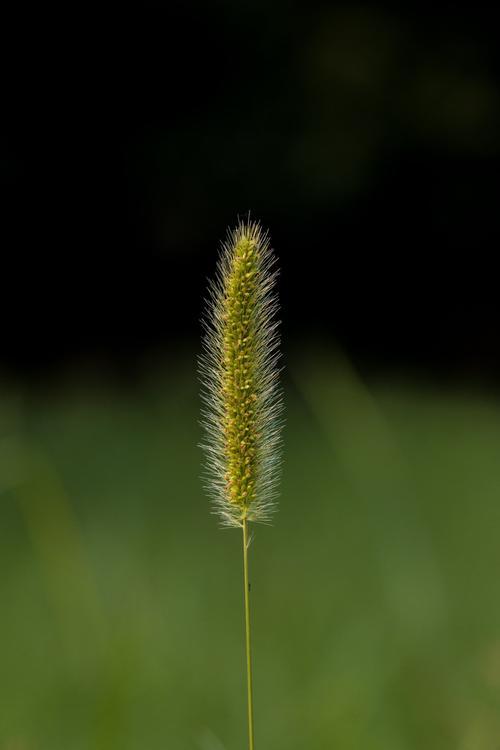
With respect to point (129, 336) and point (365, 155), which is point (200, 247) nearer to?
point (129, 336)

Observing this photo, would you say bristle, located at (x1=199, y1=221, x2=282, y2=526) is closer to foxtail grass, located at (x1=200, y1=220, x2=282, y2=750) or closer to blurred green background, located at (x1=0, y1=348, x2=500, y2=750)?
foxtail grass, located at (x1=200, y1=220, x2=282, y2=750)

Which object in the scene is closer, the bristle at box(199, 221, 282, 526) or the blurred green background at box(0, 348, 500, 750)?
the bristle at box(199, 221, 282, 526)

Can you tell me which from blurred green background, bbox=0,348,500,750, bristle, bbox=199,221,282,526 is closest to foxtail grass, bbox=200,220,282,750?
bristle, bbox=199,221,282,526

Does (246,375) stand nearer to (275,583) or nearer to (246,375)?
(246,375)

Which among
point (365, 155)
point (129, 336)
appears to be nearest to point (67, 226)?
point (129, 336)

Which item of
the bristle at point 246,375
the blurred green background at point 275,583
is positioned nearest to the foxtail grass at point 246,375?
the bristle at point 246,375

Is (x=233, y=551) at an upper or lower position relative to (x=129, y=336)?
lower

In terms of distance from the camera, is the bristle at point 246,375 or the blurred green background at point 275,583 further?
the blurred green background at point 275,583

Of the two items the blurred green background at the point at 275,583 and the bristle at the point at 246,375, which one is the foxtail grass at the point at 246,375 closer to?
the bristle at the point at 246,375
